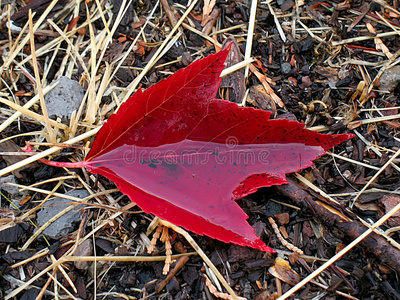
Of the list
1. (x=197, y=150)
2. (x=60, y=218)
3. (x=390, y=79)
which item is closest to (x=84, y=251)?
(x=60, y=218)

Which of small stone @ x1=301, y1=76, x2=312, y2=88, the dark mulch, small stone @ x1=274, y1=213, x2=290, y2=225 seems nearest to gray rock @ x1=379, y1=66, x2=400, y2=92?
the dark mulch

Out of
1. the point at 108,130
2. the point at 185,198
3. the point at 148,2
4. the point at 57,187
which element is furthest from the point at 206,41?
the point at 57,187

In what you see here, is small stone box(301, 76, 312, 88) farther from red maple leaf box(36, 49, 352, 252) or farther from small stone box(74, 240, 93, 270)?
small stone box(74, 240, 93, 270)

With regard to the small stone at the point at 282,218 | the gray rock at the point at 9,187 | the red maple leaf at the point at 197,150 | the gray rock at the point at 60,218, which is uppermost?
the red maple leaf at the point at 197,150

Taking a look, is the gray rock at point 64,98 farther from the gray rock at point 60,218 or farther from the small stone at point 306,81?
the small stone at point 306,81

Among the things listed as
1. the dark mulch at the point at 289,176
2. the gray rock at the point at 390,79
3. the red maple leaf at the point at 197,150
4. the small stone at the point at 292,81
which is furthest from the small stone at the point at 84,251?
the gray rock at the point at 390,79

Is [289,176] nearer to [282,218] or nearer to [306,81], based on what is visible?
[282,218]

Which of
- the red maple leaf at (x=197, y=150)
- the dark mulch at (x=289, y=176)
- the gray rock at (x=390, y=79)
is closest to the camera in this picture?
the red maple leaf at (x=197, y=150)
